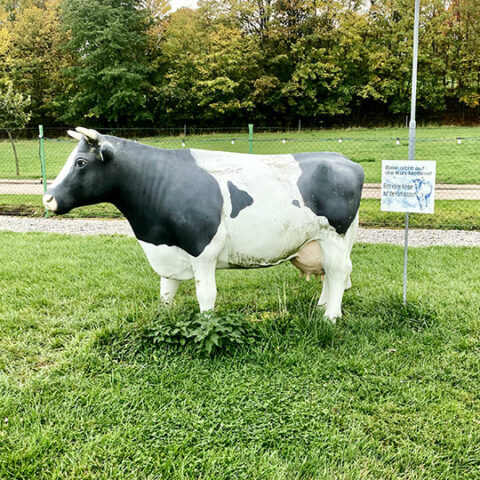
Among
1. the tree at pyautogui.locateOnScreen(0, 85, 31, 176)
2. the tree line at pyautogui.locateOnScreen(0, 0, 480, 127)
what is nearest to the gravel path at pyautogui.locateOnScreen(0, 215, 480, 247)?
the tree at pyautogui.locateOnScreen(0, 85, 31, 176)

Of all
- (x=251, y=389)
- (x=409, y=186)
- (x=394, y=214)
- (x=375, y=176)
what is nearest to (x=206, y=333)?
(x=251, y=389)

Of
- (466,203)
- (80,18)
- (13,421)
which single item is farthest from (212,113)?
(13,421)

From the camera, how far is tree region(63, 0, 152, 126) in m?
34.5

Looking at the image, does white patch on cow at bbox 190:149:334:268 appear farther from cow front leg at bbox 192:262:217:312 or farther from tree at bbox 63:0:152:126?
tree at bbox 63:0:152:126

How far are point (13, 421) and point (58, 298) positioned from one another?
7.06 ft

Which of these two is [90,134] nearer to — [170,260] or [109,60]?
[170,260]

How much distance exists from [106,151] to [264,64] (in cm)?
3492

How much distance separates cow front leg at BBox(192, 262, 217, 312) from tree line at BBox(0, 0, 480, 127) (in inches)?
1219

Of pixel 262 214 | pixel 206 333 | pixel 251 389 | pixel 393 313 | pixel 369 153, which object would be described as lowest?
pixel 251 389

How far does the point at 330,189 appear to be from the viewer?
3707 millimetres

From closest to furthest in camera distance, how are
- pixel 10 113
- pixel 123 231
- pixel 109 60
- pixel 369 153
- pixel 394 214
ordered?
pixel 123 231 < pixel 394 214 < pixel 10 113 < pixel 369 153 < pixel 109 60

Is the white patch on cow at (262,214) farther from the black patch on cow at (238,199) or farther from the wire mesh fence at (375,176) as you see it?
the wire mesh fence at (375,176)

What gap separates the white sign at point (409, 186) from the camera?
3.91 metres

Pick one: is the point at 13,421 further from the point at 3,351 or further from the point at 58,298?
the point at 58,298
